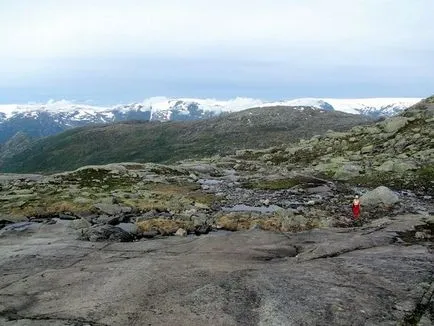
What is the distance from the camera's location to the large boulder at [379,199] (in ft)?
136

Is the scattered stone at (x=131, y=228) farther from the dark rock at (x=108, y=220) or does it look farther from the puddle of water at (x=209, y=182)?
the puddle of water at (x=209, y=182)

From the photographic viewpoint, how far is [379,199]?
41781 millimetres

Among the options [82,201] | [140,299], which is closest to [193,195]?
[82,201]

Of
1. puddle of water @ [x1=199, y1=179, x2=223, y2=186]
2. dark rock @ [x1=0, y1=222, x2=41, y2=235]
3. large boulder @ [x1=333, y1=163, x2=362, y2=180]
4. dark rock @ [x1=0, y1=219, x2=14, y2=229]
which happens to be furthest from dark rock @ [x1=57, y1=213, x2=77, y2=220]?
large boulder @ [x1=333, y1=163, x2=362, y2=180]

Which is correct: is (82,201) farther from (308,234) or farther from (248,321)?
(248,321)

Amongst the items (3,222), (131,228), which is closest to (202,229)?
(131,228)

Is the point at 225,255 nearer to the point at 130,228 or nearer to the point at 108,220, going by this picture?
the point at 130,228

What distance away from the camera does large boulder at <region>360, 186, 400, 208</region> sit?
41.4 metres

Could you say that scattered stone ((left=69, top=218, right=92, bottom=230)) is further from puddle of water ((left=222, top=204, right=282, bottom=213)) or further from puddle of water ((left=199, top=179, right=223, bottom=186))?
puddle of water ((left=199, top=179, right=223, bottom=186))

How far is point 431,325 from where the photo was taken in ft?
53.7

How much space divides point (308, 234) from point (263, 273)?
9.27m


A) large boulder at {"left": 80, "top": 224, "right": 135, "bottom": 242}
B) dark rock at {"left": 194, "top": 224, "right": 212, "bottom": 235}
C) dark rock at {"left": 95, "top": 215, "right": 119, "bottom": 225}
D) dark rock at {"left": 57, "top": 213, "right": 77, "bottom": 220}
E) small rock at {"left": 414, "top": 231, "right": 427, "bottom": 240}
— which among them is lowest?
dark rock at {"left": 57, "top": 213, "right": 77, "bottom": 220}

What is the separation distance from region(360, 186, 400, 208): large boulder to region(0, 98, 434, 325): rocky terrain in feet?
0.35

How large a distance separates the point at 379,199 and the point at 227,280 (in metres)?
25.6
